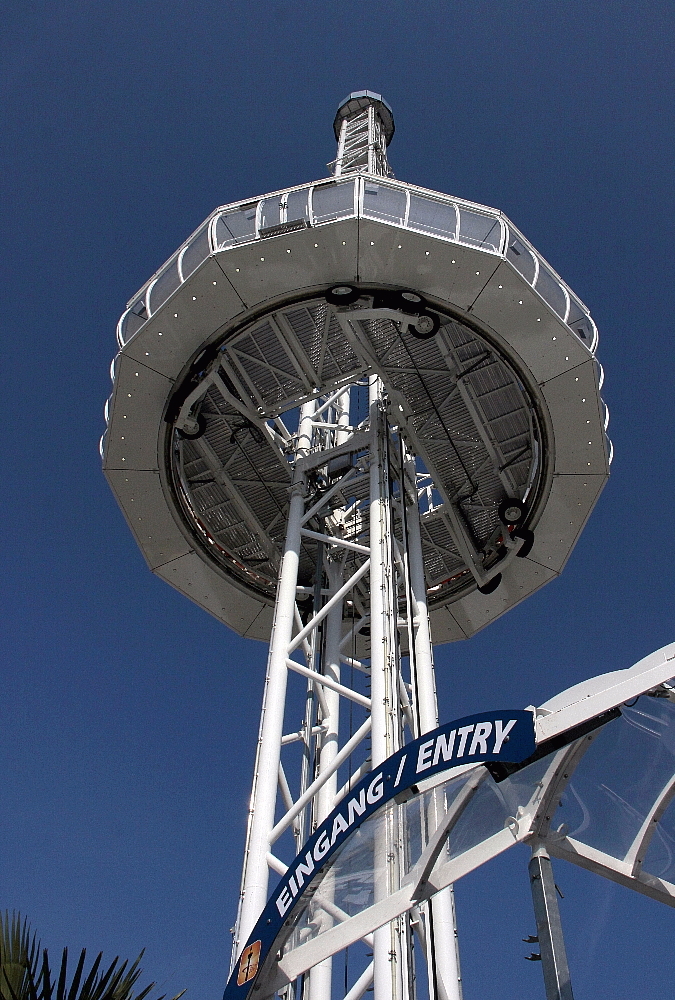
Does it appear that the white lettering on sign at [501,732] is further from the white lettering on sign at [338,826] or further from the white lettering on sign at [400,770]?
the white lettering on sign at [338,826]

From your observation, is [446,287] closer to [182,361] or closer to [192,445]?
[182,361]

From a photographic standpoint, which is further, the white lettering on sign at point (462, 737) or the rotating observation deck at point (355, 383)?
the rotating observation deck at point (355, 383)

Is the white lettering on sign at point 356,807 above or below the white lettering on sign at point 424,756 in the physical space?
below

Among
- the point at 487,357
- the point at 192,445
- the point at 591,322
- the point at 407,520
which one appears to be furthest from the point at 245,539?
the point at 591,322

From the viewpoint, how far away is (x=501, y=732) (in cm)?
718

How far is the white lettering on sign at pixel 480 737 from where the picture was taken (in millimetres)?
7253

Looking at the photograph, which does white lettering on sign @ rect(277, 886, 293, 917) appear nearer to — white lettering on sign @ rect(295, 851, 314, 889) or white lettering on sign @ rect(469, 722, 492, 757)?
white lettering on sign @ rect(295, 851, 314, 889)

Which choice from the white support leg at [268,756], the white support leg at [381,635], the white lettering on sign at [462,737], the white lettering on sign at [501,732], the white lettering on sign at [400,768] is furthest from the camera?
the white support leg at [268,756]

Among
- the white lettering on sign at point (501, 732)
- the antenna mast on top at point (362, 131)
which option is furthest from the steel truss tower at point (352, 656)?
the antenna mast on top at point (362, 131)

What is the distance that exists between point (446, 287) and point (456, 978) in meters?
11.1

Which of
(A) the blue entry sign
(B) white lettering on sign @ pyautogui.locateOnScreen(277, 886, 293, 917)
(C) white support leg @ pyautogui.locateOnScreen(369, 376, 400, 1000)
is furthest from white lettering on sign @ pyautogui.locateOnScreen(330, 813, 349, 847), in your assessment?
(C) white support leg @ pyautogui.locateOnScreen(369, 376, 400, 1000)

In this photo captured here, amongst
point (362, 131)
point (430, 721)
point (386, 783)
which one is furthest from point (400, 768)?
point (362, 131)

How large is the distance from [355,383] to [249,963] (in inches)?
512

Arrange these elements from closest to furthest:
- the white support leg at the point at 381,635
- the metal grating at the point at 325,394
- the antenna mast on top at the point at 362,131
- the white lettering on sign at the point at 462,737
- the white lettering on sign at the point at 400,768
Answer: the white lettering on sign at the point at 462,737 → the white lettering on sign at the point at 400,768 → the white support leg at the point at 381,635 → the metal grating at the point at 325,394 → the antenna mast on top at the point at 362,131
